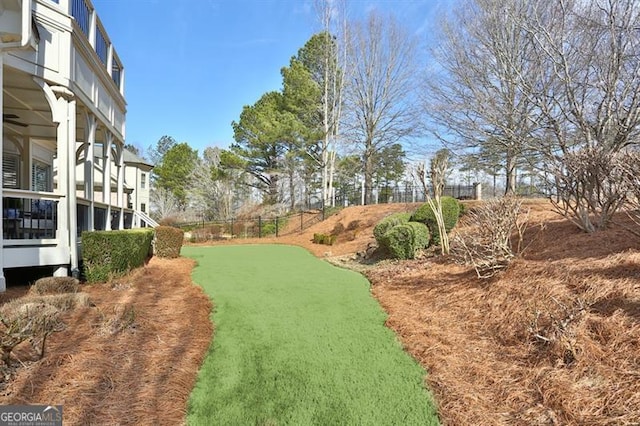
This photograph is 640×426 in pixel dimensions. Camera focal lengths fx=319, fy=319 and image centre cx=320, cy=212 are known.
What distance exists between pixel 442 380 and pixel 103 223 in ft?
26.7

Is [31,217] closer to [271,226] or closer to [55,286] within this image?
[55,286]

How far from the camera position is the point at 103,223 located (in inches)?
305

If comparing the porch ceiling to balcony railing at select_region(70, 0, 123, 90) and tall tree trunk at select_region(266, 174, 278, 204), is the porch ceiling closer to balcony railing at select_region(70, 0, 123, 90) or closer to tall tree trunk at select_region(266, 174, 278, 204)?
balcony railing at select_region(70, 0, 123, 90)

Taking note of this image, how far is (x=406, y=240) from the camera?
8.08 metres

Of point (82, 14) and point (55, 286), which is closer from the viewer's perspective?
point (55, 286)

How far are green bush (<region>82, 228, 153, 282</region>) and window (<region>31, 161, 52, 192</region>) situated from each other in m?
5.15

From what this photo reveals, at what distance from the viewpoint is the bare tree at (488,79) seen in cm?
934

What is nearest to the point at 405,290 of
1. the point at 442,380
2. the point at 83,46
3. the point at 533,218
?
the point at 442,380

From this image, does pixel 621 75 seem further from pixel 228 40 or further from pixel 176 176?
pixel 176 176

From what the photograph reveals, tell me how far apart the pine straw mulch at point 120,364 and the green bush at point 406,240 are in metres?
5.01

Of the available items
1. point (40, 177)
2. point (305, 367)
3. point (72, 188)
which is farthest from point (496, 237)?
point (40, 177)

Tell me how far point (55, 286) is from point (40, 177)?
7161 mm

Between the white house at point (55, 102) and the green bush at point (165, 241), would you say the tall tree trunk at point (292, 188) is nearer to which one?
the green bush at point (165, 241)

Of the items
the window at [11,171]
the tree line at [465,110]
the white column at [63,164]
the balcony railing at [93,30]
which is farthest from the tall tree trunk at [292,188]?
the white column at [63,164]
